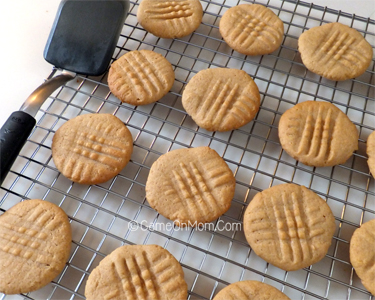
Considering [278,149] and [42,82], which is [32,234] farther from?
[278,149]

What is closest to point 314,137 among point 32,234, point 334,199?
point 334,199

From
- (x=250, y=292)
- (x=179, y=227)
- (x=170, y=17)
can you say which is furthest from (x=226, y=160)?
Answer: (x=170, y=17)

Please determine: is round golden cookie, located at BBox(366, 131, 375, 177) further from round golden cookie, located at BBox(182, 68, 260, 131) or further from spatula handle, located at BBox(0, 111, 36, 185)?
spatula handle, located at BBox(0, 111, 36, 185)

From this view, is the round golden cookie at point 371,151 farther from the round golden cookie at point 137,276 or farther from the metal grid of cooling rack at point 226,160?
the round golden cookie at point 137,276

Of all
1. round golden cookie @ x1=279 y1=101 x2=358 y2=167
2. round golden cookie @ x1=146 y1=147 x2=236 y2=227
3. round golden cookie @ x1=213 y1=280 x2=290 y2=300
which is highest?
round golden cookie @ x1=279 y1=101 x2=358 y2=167

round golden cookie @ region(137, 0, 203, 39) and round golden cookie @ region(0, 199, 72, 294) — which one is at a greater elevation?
round golden cookie @ region(137, 0, 203, 39)

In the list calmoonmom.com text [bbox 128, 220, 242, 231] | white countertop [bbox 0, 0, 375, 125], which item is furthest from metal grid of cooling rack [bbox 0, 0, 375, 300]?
white countertop [bbox 0, 0, 375, 125]

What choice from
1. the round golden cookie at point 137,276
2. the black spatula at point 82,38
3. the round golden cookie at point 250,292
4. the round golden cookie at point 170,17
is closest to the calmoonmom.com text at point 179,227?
the round golden cookie at point 137,276
